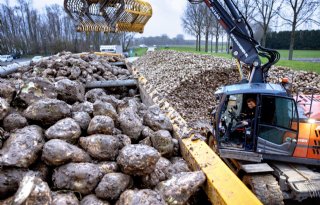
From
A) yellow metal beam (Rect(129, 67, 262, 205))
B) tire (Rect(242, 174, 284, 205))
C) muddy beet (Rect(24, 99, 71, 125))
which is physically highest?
muddy beet (Rect(24, 99, 71, 125))

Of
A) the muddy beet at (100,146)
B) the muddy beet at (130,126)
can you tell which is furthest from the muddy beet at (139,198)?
the muddy beet at (130,126)

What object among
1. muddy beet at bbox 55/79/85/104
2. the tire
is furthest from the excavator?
muddy beet at bbox 55/79/85/104

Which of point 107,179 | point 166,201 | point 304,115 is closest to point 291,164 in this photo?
point 304,115

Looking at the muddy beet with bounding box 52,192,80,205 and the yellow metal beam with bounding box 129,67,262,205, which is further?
the yellow metal beam with bounding box 129,67,262,205

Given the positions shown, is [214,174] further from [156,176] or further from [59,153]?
[59,153]

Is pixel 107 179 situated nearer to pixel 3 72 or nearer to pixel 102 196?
pixel 102 196

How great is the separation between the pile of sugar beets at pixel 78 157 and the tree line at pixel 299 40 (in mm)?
34274

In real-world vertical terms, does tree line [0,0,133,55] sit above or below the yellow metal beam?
above

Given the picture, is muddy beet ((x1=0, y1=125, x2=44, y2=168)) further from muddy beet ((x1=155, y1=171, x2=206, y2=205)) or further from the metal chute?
the metal chute

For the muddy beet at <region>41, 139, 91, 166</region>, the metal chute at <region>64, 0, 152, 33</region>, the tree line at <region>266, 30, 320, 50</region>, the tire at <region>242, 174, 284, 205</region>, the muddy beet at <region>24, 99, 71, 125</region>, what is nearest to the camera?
the muddy beet at <region>41, 139, 91, 166</region>

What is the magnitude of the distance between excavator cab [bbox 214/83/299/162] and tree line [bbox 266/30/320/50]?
108 ft

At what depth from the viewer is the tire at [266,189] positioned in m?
3.01

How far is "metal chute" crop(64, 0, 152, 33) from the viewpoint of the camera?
5652mm

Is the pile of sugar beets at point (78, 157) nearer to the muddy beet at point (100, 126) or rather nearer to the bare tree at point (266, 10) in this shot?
the muddy beet at point (100, 126)
